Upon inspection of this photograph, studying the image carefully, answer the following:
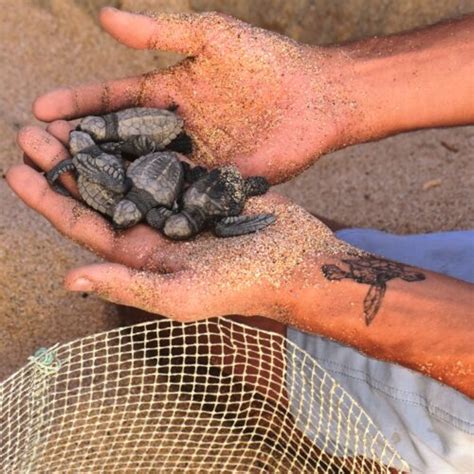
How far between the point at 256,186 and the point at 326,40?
3.16 feet

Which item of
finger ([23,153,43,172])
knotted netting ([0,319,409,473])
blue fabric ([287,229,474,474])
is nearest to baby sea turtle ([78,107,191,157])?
finger ([23,153,43,172])

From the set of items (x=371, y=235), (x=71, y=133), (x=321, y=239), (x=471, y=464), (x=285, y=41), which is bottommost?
(x=471, y=464)

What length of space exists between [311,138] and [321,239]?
0.31 metres

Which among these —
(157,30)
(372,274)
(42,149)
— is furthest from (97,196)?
(372,274)

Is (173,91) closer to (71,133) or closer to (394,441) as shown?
(71,133)

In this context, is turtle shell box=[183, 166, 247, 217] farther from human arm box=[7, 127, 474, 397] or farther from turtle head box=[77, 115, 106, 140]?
turtle head box=[77, 115, 106, 140]

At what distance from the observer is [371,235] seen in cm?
167

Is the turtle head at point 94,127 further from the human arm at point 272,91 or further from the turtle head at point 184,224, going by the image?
the turtle head at point 184,224

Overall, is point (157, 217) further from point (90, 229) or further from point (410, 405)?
point (410, 405)

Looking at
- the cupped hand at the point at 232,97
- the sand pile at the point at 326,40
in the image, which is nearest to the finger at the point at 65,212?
the cupped hand at the point at 232,97

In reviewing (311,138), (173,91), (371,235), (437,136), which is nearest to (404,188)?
(437,136)

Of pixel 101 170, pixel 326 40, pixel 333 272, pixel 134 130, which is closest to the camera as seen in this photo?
pixel 333 272

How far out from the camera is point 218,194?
53.4 inches

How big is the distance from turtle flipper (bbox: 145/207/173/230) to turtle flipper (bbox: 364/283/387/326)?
14.4 inches
